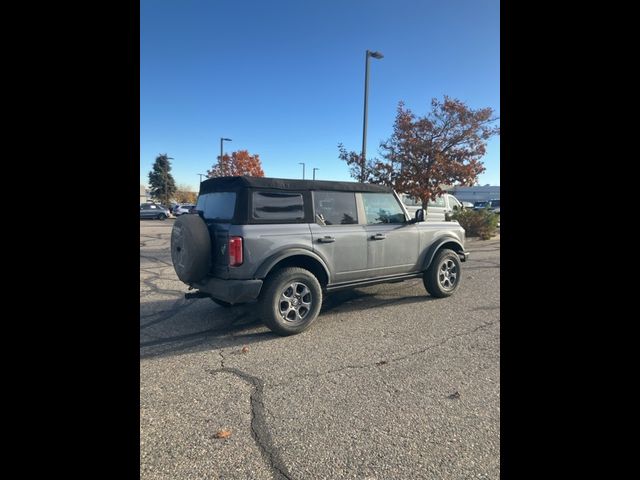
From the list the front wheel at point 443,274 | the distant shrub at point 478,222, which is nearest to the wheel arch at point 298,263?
the front wheel at point 443,274

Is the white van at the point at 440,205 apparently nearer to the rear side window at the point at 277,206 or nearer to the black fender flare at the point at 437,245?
the black fender flare at the point at 437,245

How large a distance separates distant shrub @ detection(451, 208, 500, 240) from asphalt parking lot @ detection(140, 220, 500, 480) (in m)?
10.7

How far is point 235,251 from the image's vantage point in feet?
13.3

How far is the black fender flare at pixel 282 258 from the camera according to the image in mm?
4152

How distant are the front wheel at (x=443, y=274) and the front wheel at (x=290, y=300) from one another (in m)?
2.21

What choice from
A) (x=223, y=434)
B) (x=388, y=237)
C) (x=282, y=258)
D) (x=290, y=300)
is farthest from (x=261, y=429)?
(x=388, y=237)

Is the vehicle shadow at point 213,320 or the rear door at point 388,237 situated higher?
the rear door at point 388,237

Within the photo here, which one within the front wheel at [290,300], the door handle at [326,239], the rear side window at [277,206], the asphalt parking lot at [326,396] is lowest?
the asphalt parking lot at [326,396]

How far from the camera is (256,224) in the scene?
4.24 meters

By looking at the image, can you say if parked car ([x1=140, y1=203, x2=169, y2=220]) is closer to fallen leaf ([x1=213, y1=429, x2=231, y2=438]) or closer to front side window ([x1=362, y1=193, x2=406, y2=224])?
front side window ([x1=362, y1=193, x2=406, y2=224])

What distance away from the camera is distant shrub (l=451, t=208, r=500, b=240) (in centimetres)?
1510
